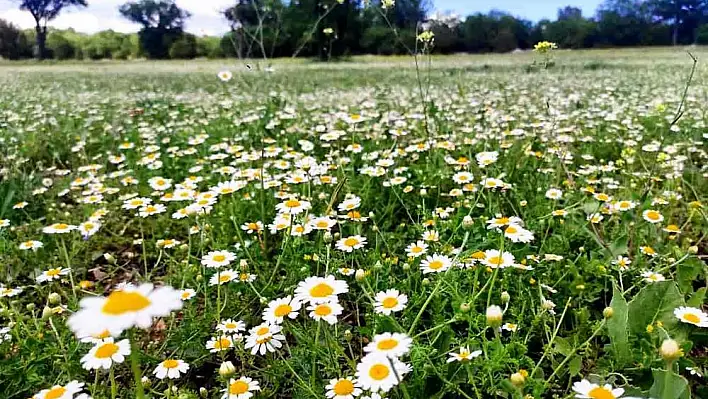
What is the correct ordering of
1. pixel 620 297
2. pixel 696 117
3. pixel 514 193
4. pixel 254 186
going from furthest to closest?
pixel 696 117
pixel 254 186
pixel 514 193
pixel 620 297

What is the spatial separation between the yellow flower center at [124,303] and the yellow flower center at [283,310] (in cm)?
54

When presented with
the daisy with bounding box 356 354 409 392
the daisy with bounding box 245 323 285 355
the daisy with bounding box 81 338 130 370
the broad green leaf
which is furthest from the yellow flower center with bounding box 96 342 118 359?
the broad green leaf

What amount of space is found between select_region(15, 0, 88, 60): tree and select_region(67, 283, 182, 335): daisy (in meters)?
23.7

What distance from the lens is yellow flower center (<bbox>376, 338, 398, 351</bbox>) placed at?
96cm

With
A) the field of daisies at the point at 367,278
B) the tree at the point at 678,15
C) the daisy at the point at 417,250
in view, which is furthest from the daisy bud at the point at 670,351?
the tree at the point at 678,15

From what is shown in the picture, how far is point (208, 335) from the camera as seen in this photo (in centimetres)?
145

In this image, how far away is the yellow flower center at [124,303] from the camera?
72 centimetres

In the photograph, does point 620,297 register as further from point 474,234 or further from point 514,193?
point 514,193

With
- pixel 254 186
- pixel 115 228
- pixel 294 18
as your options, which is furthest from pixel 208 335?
pixel 294 18

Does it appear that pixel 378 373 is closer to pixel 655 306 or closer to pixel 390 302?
pixel 390 302

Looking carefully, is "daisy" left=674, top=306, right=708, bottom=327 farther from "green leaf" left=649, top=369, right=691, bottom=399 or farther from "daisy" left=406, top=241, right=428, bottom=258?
"daisy" left=406, top=241, right=428, bottom=258

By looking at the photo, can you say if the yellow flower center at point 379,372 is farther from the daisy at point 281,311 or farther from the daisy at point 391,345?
the daisy at point 281,311

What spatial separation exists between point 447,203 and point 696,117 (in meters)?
2.67

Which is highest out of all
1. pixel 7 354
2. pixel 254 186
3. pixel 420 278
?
pixel 254 186
